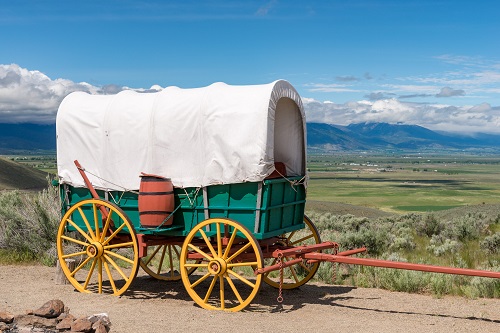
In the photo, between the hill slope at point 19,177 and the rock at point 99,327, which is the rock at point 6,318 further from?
Result: the hill slope at point 19,177

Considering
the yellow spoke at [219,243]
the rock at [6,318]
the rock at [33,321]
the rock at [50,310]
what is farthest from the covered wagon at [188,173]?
the rock at [6,318]

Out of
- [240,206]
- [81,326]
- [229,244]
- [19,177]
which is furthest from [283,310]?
[19,177]

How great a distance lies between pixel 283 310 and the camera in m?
8.44

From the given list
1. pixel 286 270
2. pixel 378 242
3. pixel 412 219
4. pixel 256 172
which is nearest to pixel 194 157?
pixel 256 172

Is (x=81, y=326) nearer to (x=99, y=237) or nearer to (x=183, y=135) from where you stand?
(x=99, y=237)

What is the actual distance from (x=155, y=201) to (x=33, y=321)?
2613 millimetres

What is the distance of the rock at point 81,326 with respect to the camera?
6141mm

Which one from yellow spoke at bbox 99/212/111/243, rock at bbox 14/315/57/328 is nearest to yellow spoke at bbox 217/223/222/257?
yellow spoke at bbox 99/212/111/243

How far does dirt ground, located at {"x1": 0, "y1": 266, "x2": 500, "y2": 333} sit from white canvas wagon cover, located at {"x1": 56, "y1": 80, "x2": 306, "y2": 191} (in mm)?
1797

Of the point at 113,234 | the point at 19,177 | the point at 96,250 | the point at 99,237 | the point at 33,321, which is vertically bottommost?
the point at 19,177

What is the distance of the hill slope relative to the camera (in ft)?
250

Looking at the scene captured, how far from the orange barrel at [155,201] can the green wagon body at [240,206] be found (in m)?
0.13

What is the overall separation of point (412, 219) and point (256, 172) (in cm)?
1485

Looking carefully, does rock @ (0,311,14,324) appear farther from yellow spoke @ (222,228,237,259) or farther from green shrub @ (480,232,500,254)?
green shrub @ (480,232,500,254)
